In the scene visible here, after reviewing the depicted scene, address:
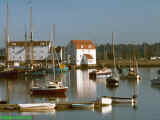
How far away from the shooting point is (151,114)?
2822 cm

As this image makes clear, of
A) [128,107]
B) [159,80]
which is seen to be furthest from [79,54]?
[128,107]

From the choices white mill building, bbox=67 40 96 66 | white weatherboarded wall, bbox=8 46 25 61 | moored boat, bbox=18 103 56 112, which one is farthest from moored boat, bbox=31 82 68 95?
white mill building, bbox=67 40 96 66

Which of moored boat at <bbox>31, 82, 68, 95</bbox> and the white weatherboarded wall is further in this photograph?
the white weatherboarded wall

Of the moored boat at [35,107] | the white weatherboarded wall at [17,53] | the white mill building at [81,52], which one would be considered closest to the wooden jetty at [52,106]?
the moored boat at [35,107]

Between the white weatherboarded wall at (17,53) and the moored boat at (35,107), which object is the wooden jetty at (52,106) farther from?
the white weatherboarded wall at (17,53)

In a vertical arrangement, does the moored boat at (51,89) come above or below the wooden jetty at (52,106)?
above

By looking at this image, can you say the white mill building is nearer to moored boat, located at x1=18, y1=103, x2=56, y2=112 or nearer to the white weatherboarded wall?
the white weatherboarded wall

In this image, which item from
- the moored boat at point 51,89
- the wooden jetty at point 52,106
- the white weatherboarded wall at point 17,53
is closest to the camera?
the wooden jetty at point 52,106

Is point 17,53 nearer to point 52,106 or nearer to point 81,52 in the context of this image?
point 81,52

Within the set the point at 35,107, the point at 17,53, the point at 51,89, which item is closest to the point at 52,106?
the point at 35,107

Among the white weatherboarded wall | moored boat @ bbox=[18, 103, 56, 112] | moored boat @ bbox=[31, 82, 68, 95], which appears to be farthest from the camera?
the white weatherboarded wall

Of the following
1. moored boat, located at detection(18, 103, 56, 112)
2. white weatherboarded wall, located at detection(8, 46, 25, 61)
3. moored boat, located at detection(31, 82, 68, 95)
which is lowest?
moored boat, located at detection(18, 103, 56, 112)

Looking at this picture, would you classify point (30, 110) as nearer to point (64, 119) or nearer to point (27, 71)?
point (64, 119)

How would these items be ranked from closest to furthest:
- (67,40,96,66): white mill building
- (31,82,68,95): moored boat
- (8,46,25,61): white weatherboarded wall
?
(31,82,68,95): moored boat, (8,46,25,61): white weatherboarded wall, (67,40,96,66): white mill building
